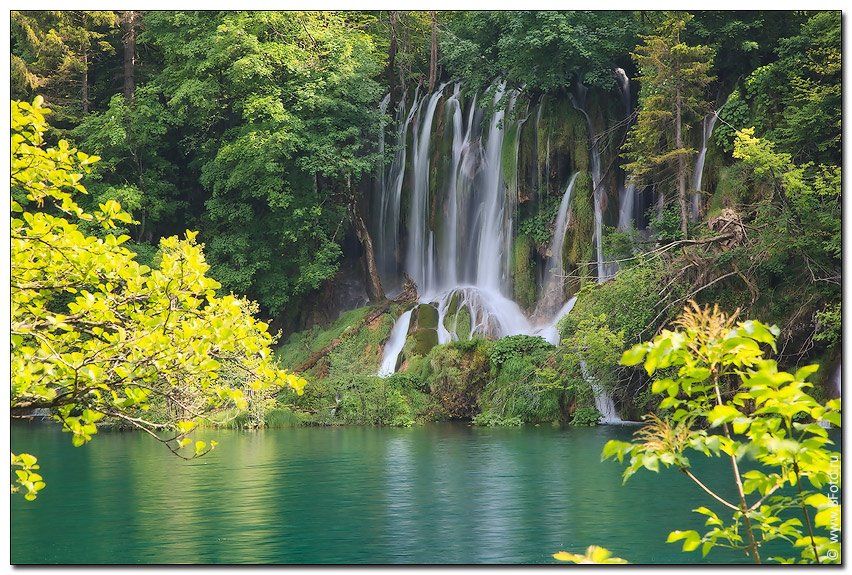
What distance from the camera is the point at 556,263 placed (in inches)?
866

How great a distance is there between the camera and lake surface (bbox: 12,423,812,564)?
7805 millimetres

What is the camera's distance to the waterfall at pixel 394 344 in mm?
21328

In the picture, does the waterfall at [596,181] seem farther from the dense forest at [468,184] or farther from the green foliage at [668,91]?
the green foliage at [668,91]

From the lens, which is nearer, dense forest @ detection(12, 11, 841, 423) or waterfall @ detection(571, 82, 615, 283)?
dense forest @ detection(12, 11, 841, 423)

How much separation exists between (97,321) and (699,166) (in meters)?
16.8

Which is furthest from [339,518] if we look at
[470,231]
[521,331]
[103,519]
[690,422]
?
[470,231]

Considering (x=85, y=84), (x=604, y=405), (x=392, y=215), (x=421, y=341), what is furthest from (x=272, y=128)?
(x=604, y=405)

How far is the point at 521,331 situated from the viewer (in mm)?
21359

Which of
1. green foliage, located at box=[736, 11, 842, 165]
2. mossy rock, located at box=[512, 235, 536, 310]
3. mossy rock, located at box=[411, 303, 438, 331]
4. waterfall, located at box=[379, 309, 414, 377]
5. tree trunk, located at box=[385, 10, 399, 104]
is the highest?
tree trunk, located at box=[385, 10, 399, 104]

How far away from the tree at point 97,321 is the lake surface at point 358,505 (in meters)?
3.47

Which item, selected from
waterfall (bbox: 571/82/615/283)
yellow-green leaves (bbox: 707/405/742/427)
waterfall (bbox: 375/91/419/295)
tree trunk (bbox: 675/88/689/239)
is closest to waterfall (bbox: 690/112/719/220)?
tree trunk (bbox: 675/88/689/239)

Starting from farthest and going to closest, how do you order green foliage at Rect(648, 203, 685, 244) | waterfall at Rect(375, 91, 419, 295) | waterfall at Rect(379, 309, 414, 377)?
1. waterfall at Rect(375, 91, 419, 295)
2. waterfall at Rect(379, 309, 414, 377)
3. green foliage at Rect(648, 203, 685, 244)

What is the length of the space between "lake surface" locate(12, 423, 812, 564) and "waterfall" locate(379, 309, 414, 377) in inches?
234

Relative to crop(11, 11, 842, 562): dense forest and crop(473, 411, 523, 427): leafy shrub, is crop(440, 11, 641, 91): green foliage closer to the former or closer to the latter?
crop(11, 11, 842, 562): dense forest
